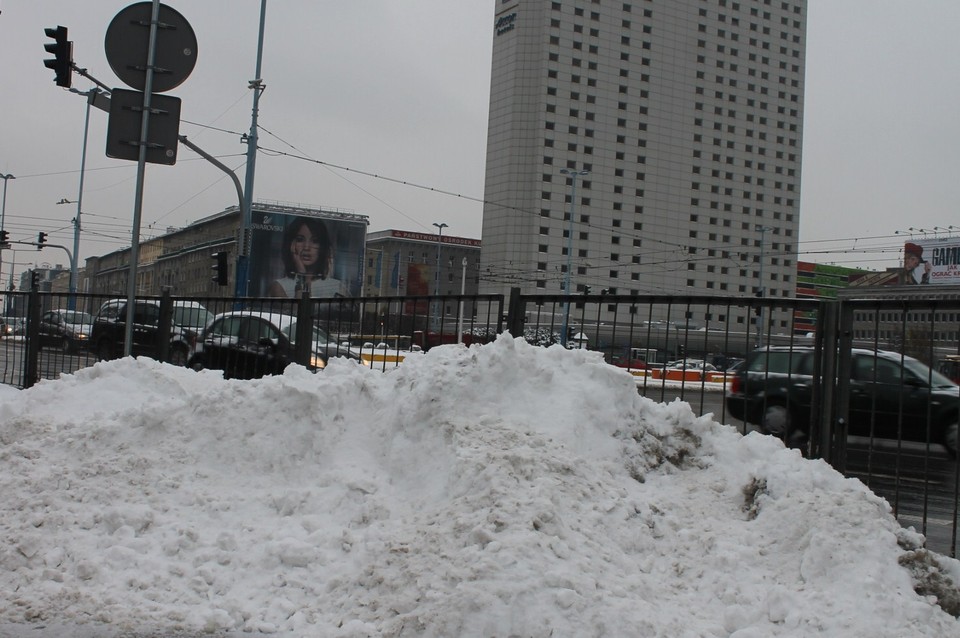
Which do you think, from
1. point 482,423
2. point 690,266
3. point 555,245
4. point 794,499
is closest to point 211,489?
point 482,423

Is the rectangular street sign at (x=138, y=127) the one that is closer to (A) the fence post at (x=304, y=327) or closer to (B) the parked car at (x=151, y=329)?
(A) the fence post at (x=304, y=327)

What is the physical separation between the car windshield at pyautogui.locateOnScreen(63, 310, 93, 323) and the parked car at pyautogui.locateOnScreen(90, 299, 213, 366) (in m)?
0.50

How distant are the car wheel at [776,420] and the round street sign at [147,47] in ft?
18.0

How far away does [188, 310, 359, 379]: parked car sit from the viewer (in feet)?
25.5

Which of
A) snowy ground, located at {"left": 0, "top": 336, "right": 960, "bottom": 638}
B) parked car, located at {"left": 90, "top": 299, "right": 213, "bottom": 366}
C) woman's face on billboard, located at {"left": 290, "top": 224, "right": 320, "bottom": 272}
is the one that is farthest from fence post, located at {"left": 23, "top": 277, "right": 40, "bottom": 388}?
woman's face on billboard, located at {"left": 290, "top": 224, "right": 320, "bottom": 272}

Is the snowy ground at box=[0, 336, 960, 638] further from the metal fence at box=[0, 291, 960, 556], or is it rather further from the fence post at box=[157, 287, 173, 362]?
the fence post at box=[157, 287, 173, 362]

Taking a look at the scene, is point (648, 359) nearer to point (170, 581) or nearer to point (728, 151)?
point (170, 581)

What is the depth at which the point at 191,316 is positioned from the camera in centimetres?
917

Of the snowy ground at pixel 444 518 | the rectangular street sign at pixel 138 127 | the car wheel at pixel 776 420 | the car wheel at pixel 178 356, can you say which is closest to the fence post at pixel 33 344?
the car wheel at pixel 178 356

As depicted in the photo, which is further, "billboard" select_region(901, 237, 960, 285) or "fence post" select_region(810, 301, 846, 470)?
"billboard" select_region(901, 237, 960, 285)

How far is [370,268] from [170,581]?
105 meters

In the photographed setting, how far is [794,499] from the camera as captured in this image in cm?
403

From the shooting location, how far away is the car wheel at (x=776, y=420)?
537 cm

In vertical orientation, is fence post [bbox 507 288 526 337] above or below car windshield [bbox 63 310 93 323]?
above
